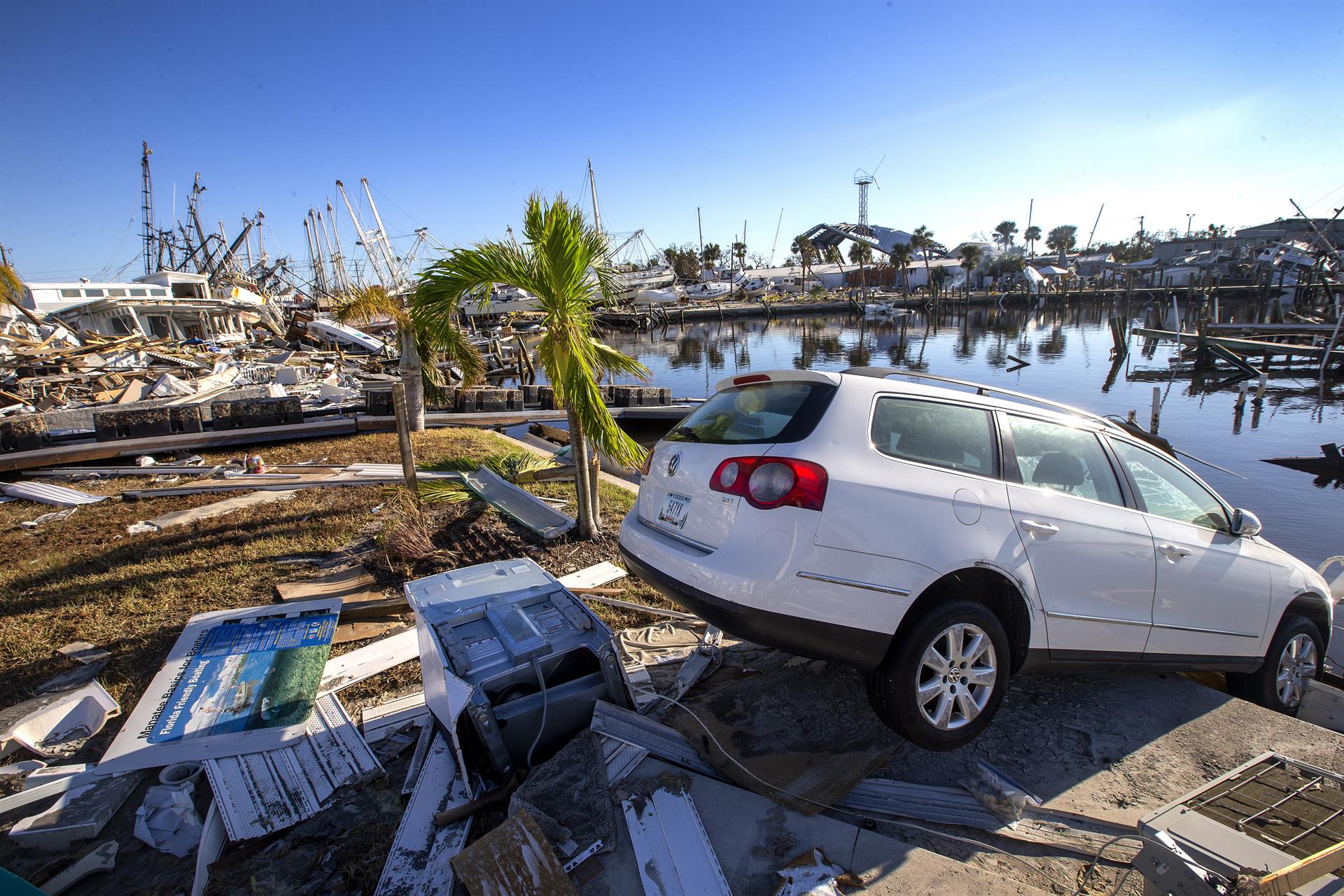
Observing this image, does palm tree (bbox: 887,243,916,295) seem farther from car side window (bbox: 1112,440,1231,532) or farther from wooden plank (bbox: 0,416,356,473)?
car side window (bbox: 1112,440,1231,532)

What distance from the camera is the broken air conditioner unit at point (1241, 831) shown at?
205 centimetres

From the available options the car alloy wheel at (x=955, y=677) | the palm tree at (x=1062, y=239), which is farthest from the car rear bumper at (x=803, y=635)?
the palm tree at (x=1062, y=239)

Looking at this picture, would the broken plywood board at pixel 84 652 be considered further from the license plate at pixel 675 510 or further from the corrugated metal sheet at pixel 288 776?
the license plate at pixel 675 510

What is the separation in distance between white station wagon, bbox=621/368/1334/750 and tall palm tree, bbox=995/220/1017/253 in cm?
12253

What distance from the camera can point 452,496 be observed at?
7395mm

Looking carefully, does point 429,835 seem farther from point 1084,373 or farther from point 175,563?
point 1084,373

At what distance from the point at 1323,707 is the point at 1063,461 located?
126 inches

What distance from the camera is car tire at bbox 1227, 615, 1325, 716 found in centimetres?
421

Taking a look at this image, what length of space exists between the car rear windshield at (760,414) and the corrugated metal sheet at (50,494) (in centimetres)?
815

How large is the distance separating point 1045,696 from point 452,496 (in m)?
6.01

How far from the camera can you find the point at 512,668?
2904mm

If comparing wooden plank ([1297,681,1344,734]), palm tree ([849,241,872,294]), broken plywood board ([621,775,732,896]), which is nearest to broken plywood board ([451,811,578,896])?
broken plywood board ([621,775,732,896])

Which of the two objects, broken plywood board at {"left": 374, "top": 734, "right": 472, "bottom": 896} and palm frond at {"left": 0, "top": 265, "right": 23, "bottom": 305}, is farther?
palm frond at {"left": 0, "top": 265, "right": 23, "bottom": 305}

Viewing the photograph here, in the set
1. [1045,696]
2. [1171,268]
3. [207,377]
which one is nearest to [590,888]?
[1045,696]
